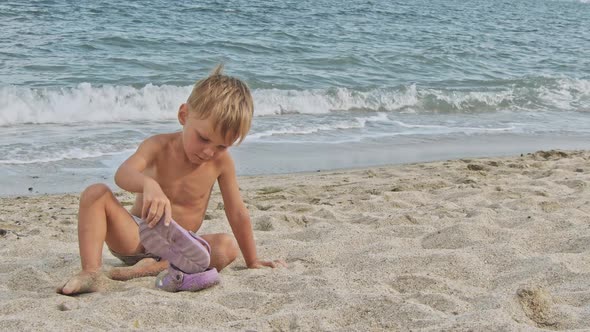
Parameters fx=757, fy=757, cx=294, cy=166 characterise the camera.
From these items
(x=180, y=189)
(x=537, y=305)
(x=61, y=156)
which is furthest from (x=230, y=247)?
(x=61, y=156)

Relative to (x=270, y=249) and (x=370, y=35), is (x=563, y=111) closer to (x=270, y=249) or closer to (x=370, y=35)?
(x=370, y=35)

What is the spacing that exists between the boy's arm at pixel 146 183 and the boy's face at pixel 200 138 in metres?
0.17

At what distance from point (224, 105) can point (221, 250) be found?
0.77 metres

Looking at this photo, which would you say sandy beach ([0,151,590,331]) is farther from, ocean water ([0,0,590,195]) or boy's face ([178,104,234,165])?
ocean water ([0,0,590,195])

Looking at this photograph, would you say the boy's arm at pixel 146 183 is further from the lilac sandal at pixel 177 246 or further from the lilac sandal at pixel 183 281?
the lilac sandal at pixel 183 281

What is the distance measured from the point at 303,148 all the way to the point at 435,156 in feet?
4.21

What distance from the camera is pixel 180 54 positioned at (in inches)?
482

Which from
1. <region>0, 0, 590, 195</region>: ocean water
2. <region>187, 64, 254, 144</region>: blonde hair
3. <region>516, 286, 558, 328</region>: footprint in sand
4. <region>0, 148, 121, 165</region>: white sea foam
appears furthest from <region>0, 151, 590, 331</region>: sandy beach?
<region>0, 0, 590, 195</region>: ocean water

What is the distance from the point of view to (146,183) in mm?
2918

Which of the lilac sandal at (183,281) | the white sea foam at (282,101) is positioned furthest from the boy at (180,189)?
the white sea foam at (282,101)

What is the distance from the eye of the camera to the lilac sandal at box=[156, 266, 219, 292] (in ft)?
9.96

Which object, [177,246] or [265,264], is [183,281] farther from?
[265,264]

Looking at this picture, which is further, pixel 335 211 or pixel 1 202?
pixel 1 202

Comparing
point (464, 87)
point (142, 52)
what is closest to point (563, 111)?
point (464, 87)
